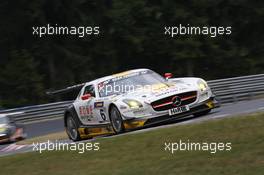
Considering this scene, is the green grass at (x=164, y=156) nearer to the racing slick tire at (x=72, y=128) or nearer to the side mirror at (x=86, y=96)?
the side mirror at (x=86, y=96)

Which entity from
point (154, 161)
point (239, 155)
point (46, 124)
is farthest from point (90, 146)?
point (46, 124)

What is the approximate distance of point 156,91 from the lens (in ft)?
43.8

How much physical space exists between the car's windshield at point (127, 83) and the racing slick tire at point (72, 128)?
1.38 m

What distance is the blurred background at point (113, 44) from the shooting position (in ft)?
109

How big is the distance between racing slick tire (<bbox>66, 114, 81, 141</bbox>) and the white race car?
0.14m

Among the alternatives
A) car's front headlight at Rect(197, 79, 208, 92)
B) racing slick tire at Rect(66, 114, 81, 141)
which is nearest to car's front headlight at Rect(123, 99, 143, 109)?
car's front headlight at Rect(197, 79, 208, 92)

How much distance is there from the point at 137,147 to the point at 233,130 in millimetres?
1468

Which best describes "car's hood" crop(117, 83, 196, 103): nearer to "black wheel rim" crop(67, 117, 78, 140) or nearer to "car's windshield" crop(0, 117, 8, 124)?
Result: "black wheel rim" crop(67, 117, 78, 140)

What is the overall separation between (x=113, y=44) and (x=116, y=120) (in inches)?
830

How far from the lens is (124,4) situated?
3309cm

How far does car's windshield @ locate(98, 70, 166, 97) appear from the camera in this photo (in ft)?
45.2

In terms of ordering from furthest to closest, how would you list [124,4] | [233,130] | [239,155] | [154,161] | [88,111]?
[124,4]
[88,111]
[233,130]
[154,161]
[239,155]

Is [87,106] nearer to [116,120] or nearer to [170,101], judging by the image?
[116,120]

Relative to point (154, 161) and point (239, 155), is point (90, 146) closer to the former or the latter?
point (154, 161)
